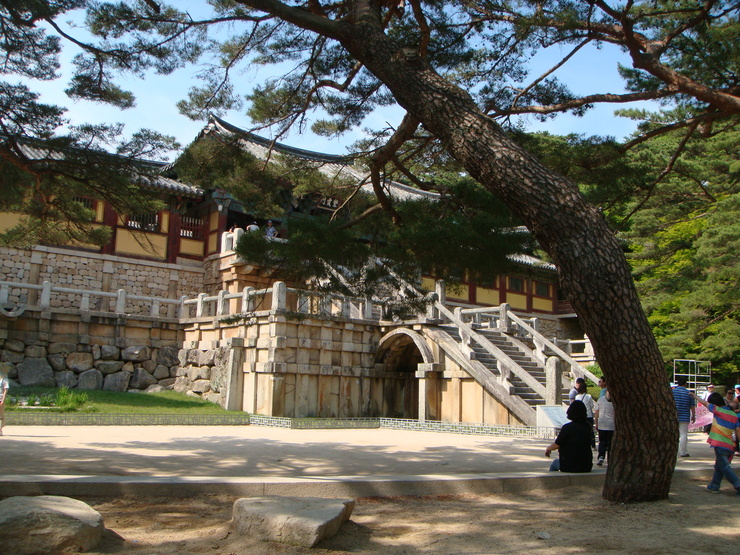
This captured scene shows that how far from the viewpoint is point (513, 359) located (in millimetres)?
17109

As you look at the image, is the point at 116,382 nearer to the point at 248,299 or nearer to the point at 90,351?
the point at 90,351

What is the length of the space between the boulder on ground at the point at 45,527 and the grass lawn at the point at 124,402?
32.7ft

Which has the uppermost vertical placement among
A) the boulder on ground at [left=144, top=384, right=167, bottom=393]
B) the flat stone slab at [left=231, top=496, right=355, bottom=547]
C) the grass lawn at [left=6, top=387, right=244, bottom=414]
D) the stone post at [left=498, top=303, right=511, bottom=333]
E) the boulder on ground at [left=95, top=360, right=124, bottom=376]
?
the stone post at [left=498, top=303, right=511, bottom=333]

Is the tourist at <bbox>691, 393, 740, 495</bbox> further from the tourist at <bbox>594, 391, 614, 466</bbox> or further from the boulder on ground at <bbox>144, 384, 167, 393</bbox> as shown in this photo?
the boulder on ground at <bbox>144, 384, 167, 393</bbox>

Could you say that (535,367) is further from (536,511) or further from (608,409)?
(536,511)

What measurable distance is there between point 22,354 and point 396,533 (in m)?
14.8

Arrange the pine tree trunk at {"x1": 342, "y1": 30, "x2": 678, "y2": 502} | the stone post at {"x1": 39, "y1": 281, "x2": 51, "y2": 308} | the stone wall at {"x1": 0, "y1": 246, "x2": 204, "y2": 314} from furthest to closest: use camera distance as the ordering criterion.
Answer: the stone wall at {"x1": 0, "y1": 246, "x2": 204, "y2": 314}, the stone post at {"x1": 39, "y1": 281, "x2": 51, "y2": 308}, the pine tree trunk at {"x1": 342, "y1": 30, "x2": 678, "y2": 502}

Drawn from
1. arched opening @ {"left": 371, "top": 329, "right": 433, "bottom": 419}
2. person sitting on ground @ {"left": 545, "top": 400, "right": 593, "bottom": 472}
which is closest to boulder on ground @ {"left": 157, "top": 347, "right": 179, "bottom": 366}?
arched opening @ {"left": 371, "top": 329, "right": 433, "bottom": 419}

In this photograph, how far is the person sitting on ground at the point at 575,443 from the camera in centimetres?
734

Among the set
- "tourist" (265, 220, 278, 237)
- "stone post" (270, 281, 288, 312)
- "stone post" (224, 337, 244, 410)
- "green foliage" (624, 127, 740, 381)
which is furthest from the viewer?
"stone post" (224, 337, 244, 410)

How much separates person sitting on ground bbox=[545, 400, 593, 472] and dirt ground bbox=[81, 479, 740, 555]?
2.52 feet

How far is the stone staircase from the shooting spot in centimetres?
1484

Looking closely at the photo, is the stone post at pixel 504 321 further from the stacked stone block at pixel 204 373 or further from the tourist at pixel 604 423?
the tourist at pixel 604 423

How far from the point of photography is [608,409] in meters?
8.48
